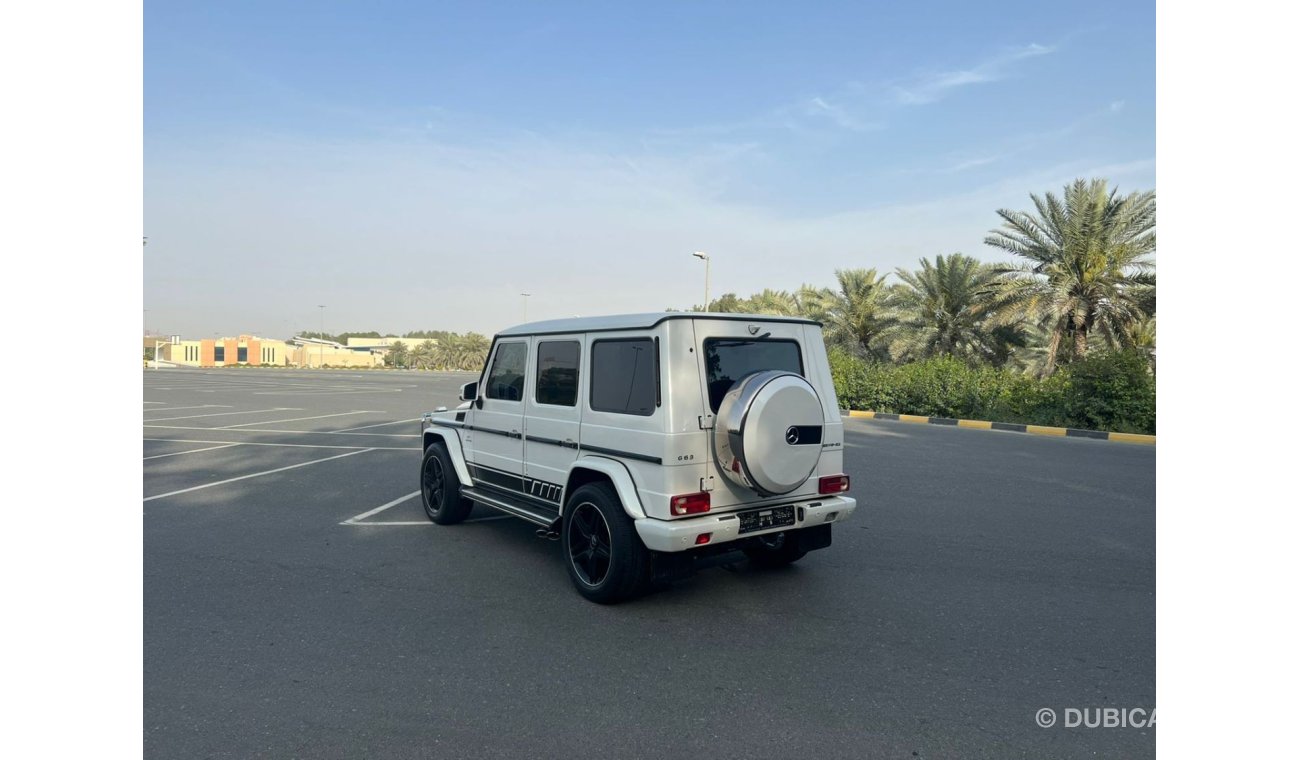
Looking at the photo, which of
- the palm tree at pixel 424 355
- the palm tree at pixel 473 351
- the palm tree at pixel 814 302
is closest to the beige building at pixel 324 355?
the palm tree at pixel 424 355

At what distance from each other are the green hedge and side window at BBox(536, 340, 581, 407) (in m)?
14.3

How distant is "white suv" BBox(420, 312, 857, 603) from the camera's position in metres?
4.81

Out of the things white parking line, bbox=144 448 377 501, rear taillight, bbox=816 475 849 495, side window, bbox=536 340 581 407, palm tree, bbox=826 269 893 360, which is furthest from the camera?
palm tree, bbox=826 269 893 360

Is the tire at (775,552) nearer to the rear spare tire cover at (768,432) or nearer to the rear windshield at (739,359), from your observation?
the rear spare tire cover at (768,432)

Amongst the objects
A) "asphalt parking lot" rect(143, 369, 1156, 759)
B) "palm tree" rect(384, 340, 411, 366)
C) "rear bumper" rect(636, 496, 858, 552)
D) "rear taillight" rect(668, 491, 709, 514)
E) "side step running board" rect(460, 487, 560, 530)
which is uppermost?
"palm tree" rect(384, 340, 411, 366)

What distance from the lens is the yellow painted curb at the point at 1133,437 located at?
48.6 ft

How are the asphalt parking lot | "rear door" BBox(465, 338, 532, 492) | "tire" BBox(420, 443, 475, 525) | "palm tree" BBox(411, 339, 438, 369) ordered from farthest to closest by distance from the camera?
"palm tree" BBox(411, 339, 438, 369) → "tire" BBox(420, 443, 475, 525) → "rear door" BBox(465, 338, 532, 492) → the asphalt parking lot

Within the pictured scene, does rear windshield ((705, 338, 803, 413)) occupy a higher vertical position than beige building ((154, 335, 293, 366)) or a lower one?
lower

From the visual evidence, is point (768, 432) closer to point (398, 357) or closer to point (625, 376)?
point (625, 376)

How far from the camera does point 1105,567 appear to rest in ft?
19.6

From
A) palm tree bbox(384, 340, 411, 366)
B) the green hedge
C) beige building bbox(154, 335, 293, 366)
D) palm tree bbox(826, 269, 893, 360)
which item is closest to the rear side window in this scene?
the green hedge

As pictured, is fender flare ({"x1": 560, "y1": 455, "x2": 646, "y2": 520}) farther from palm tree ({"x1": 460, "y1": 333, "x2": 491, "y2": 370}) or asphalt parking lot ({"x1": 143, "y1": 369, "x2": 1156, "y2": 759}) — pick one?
palm tree ({"x1": 460, "y1": 333, "x2": 491, "y2": 370})

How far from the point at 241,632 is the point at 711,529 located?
296 cm
